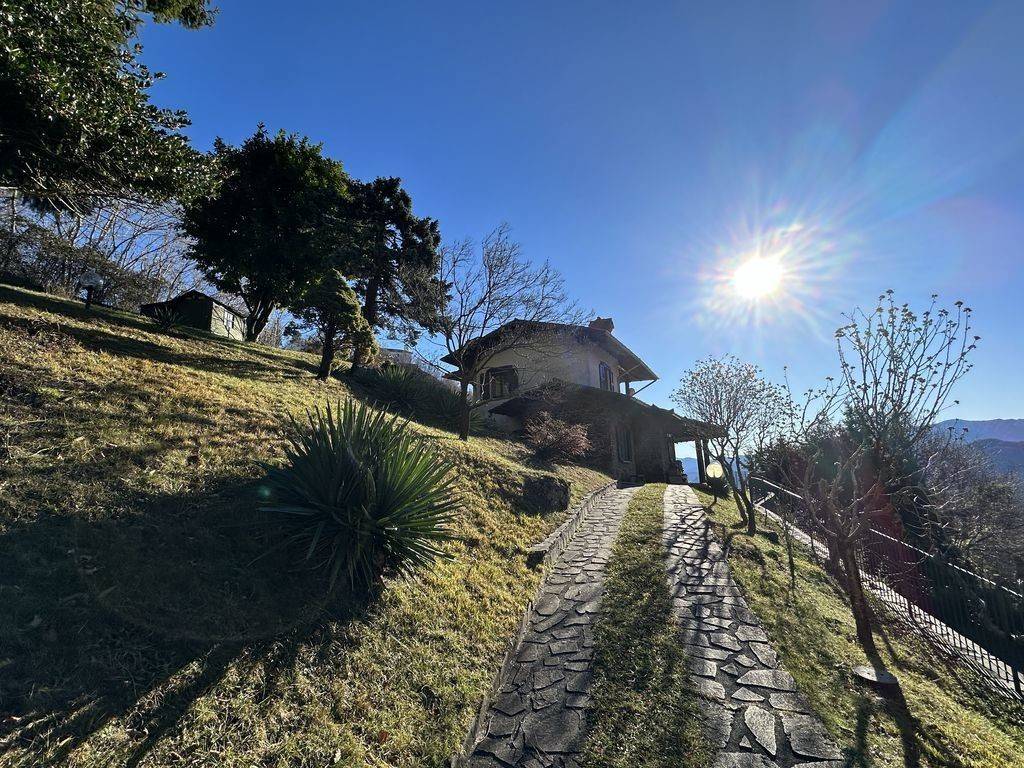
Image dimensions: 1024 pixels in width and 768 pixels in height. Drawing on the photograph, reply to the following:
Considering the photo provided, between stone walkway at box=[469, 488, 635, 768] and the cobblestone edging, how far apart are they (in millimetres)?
16

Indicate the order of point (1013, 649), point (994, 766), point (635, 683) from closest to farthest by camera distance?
point (994, 766) < point (635, 683) < point (1013, 649)

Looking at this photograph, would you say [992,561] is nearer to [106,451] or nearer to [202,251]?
[106,451]

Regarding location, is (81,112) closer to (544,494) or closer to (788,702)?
(544,494)

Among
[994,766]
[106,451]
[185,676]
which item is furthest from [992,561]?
[106,451]

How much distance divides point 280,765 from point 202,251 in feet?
51.7

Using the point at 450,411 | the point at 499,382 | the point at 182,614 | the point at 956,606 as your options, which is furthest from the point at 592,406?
the point at 182,614

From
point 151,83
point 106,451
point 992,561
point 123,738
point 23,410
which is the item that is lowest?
point 992,561

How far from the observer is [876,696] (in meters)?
3.88

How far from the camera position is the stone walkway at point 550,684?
10.6ft

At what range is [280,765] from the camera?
2527 mm

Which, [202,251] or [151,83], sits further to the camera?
[202,251]

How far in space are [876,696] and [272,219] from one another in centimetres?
1707

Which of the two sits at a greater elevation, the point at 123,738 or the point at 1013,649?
the point at 123,738

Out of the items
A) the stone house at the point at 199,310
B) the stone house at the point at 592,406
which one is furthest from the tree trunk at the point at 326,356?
the stone house at the point at 199,310
